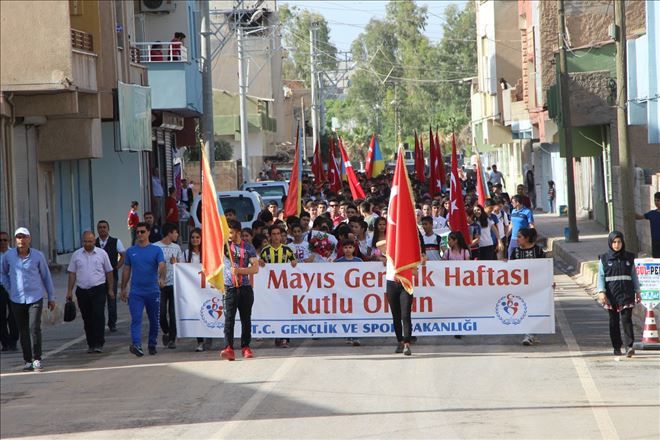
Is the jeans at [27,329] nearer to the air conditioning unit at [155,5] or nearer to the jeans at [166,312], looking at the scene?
the jeans at [166,312]

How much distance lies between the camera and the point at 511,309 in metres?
17.6

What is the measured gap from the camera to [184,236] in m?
→ 43.1

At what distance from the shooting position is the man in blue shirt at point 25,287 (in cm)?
1634

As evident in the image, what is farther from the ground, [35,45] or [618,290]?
[35,45]

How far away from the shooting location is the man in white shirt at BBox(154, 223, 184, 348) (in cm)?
1795

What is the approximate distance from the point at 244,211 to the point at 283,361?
611 inches

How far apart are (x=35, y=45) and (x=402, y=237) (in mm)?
13210

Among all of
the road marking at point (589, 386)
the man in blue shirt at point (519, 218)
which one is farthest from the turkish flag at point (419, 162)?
the road marking at point (589, 386)

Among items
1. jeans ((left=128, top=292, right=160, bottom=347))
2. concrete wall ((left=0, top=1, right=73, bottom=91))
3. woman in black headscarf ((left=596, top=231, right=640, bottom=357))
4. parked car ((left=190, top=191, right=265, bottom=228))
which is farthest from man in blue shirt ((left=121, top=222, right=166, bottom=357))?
parked car ((left=190, top=191, right=265, bottom=228))

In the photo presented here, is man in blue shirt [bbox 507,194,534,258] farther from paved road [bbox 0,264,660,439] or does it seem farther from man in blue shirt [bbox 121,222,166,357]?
man in blue shirt [bbox 121,222,166,357]

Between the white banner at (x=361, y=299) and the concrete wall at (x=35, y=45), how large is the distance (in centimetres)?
1059

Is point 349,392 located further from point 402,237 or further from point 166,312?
point 166,312

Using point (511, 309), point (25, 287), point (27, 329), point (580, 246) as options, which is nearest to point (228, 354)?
point (27, 329)

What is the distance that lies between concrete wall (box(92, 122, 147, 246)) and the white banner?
20.5 m
